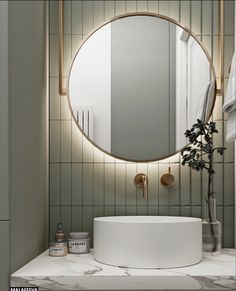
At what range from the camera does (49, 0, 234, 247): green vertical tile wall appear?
5.50ft

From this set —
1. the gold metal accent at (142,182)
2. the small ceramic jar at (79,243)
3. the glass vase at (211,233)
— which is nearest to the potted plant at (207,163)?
the glass vase at (211,233)

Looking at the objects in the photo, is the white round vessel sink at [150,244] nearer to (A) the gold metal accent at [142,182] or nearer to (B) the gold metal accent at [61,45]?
(A) the gold metal accent at [142,182]

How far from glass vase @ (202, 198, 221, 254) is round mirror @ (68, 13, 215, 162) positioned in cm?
29

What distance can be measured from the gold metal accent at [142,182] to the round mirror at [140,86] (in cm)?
7

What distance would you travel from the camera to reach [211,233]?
1.52 metres

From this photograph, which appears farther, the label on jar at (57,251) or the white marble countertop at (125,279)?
the label on jar at (57,251)

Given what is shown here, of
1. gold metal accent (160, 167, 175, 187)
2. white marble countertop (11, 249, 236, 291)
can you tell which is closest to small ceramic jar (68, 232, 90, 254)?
white marble countertop (11, 249, 236, 291)

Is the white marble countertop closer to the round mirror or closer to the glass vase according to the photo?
the glass vase

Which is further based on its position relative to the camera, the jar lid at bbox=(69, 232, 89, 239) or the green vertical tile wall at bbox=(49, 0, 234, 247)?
the green vertical tile wall at bbox=(49, 0, 234, 247)

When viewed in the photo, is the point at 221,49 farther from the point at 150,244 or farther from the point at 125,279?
the point at 125,279

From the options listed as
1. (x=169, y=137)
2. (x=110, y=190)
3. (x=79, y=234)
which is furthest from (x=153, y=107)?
(x=79, y=234)

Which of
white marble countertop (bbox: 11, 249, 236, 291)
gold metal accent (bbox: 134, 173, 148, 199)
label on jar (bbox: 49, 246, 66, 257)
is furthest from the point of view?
gold metal accent (bbox: 134, 173, 148, 199)

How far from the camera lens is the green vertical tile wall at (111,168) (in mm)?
1676

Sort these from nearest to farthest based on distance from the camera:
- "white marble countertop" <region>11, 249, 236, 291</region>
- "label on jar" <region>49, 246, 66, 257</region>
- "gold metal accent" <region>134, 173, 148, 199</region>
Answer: "white marble countertop" <region>11, 249, 236, 291</region> → "label on jar" <region>49, 246, 66, 257</region> → "gold metal accent" <region>134, 173, 148, 199</region>
